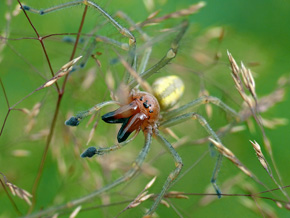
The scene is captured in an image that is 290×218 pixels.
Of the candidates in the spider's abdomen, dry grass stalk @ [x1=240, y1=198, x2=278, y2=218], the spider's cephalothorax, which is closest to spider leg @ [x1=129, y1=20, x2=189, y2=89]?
the spider's cephalothorax

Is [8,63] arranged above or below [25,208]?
above

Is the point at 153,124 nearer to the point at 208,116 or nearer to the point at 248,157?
the point at 208,116

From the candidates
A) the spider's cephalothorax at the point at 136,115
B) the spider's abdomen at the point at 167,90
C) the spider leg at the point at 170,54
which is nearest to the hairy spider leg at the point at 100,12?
the spider leg at the point at 170,54

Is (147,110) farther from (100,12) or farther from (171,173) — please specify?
(100,12)

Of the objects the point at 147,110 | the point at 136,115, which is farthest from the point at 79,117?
the point at 147,110

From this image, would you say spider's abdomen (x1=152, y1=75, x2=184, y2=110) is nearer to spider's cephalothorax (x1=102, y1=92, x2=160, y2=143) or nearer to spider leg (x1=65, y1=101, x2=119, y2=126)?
spider's cephalothorax (x1=102, y1=92, x2=160, y2=143)

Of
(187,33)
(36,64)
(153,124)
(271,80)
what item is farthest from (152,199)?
(271,80)
